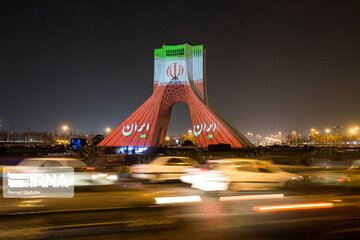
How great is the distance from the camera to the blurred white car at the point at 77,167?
11.5 meters

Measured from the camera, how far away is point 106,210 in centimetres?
898

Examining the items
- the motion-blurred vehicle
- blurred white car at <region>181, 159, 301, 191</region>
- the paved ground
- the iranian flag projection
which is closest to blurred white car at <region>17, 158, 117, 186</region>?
the paved ground

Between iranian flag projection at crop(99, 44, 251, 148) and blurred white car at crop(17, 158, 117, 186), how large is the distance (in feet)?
115

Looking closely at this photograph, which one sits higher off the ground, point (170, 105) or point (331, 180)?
point (170, 105)

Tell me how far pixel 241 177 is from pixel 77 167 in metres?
5.63

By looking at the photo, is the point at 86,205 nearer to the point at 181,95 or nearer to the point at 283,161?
the point at 283,161

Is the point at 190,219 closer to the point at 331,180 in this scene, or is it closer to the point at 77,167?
the point at 77,167

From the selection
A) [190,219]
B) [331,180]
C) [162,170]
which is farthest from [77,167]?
[331,180]

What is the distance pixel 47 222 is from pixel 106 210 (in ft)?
5.69

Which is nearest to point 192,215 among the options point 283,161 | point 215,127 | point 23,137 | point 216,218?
point 216,218

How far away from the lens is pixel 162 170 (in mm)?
15242

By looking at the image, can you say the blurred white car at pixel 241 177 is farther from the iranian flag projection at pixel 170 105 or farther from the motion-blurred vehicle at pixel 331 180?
the iranian flag projection at pixel 170 105

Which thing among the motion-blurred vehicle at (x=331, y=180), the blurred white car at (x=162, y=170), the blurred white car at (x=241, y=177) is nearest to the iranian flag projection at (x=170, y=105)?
the motion-blurred vehicle at (x=331, y=180)

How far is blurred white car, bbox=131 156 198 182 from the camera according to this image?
15.2m
